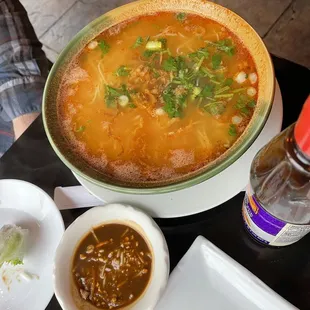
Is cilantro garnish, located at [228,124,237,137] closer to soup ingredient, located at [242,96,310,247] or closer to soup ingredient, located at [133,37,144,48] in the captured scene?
soup ingredient, located at [242,96,310,247]

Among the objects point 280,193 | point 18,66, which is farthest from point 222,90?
point 18,66

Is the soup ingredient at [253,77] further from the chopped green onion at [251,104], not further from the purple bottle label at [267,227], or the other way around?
the purple bottle label at [267,227]

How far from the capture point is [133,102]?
1242mm

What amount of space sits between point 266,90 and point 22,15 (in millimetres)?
991

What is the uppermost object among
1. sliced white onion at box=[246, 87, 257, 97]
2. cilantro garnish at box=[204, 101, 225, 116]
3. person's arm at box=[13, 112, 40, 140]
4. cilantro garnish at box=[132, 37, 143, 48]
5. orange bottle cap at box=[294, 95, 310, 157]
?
orange bottle cap at box=[294, 95, 310, 157]

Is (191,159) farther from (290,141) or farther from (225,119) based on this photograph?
(290,141)

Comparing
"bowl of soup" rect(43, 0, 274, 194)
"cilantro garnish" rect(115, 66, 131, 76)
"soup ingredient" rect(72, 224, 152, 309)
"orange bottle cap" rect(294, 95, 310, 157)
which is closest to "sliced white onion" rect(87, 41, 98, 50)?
"bowl of soup" rect(43, 0, 274, 194)

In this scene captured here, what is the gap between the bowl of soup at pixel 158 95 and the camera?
1.10m

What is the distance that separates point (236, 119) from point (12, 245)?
0.65 m

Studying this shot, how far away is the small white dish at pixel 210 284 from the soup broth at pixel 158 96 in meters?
0.21

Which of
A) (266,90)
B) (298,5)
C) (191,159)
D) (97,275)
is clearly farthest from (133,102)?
(298,5)

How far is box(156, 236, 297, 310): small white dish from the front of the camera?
0.97 meters

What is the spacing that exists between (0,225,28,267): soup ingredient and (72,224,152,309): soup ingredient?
0.50 feet

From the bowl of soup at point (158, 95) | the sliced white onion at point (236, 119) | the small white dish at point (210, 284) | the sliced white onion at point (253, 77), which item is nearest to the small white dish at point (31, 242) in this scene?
the bowl of soup at point (158, 95)
